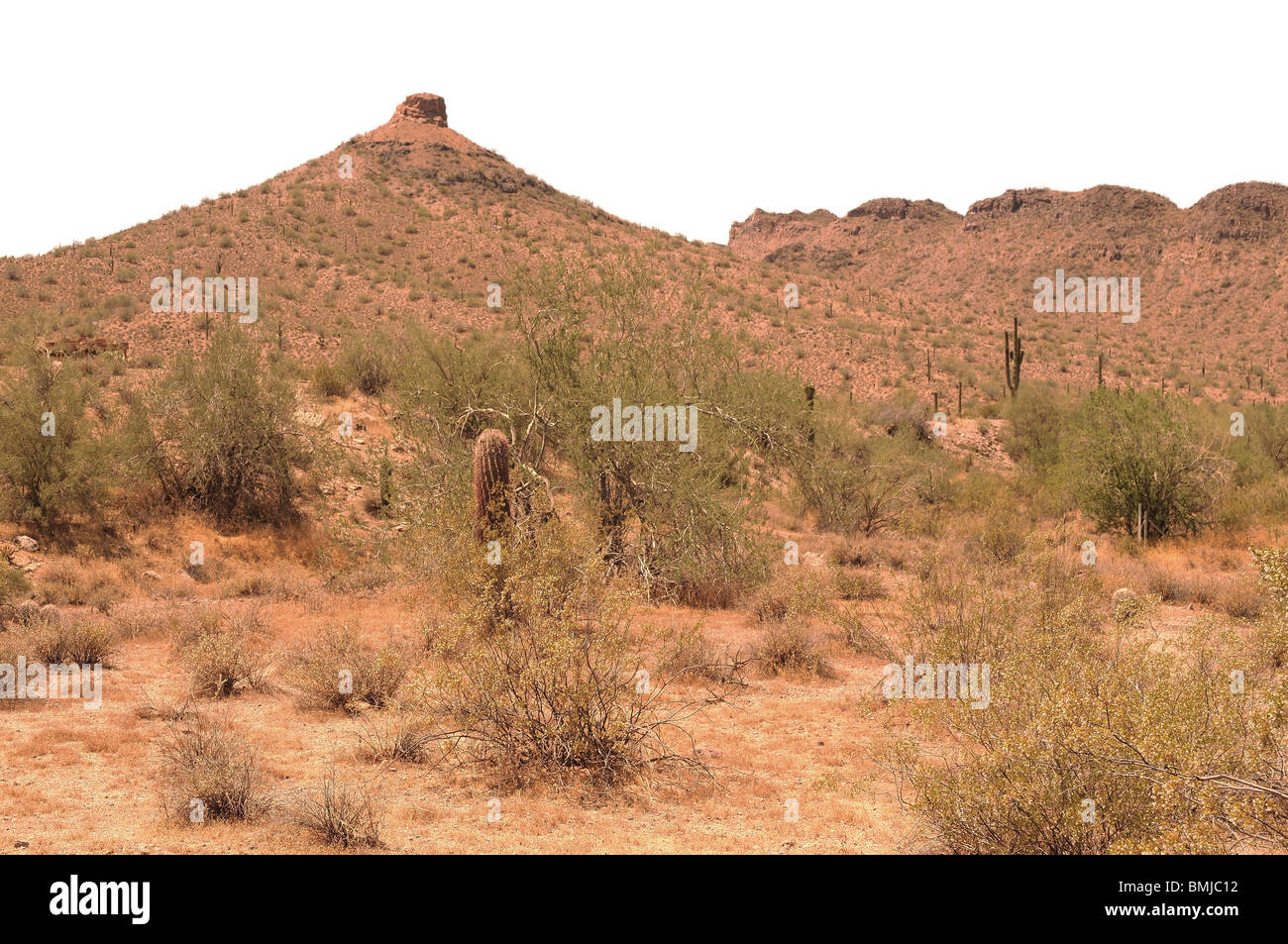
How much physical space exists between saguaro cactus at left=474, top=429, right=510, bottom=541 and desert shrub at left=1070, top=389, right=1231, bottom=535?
1496 centimetres

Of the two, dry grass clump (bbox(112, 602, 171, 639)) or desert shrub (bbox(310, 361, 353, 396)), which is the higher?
desert shrub (bbox(310, 361, 353, 396))

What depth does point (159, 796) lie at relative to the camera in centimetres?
625

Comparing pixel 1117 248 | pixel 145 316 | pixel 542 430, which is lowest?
pixel 542 430

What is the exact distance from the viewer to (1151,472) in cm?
1855

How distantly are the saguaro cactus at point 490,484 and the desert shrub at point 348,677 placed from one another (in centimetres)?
196

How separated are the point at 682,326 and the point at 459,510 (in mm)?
5974

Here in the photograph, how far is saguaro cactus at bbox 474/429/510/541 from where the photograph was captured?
10570mm

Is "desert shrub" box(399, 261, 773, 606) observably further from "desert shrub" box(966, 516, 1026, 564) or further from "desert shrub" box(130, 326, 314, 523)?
"desert shrub" box(130, 326, 314, 523)

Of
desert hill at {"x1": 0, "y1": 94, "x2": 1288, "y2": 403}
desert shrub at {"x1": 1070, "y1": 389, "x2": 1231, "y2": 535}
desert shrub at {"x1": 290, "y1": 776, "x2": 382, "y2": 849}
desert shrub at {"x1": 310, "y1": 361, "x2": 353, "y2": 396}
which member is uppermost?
desert hill at {"x1": 0, "y1": 94, "x2": 1288, "y2": 403}

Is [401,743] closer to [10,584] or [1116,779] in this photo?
[1116,779]

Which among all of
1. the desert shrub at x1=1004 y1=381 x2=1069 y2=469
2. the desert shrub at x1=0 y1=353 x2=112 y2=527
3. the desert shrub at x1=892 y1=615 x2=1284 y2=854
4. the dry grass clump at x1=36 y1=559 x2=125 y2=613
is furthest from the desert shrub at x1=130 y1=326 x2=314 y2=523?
the desert shrub at x1=1004 y1=381 x2=1069 y2=469

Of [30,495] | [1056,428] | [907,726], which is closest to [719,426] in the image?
[907,726]

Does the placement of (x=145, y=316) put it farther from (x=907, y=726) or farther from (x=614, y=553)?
(x=907, y=726)

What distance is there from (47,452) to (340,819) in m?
14.9
